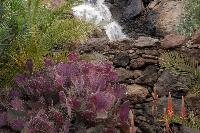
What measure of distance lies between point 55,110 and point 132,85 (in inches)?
87.2

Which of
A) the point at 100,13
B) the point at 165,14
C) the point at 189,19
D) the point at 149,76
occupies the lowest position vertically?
the point at 100,13

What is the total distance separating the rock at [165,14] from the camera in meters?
11.6

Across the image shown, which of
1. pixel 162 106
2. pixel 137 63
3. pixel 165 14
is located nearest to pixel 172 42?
pixel 137 63

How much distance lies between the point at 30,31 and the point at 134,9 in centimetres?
1091

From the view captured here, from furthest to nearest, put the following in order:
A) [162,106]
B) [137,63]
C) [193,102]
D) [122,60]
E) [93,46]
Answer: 1. [93,46]
2. [122,60]
3. [137,63]
4. [162,106]
5. [193,102]

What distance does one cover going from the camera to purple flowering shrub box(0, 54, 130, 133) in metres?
2.58

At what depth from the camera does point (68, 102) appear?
2.60 meters

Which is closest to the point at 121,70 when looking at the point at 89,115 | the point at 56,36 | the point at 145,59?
the point at 145,59

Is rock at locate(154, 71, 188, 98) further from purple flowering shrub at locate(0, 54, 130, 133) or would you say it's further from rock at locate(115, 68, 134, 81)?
purple flowering shrub at locate(0, 54, 130, 133)

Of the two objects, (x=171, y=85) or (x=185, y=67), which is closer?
(x=185, y=67)

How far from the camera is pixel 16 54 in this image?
3809 millimetres

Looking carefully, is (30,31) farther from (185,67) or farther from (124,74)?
(124,74)

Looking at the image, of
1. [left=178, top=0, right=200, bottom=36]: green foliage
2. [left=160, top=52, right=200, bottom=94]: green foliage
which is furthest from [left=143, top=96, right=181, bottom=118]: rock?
[left=178, top=0, right=200, bottom=36]: green foliage

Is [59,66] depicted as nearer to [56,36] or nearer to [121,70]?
[56,36]
